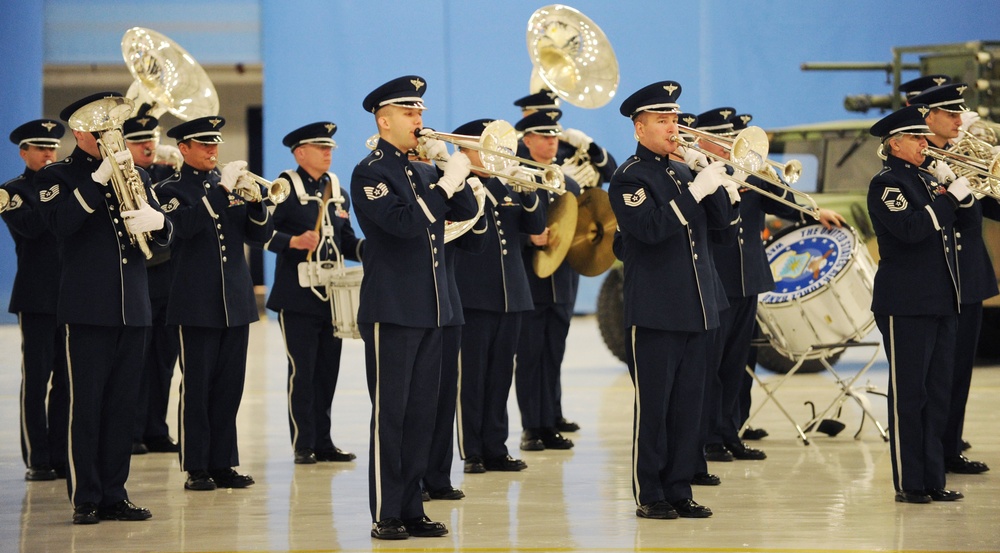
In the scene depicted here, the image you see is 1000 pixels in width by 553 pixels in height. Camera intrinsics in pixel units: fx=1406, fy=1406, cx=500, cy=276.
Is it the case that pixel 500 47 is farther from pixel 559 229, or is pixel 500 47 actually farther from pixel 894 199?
pixel 894 199

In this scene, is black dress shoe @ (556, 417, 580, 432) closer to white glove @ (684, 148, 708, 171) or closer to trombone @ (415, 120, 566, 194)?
trombone @ (415, 120, 566, 194)

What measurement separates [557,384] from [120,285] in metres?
2.96

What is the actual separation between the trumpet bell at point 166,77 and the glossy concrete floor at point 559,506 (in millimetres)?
1867

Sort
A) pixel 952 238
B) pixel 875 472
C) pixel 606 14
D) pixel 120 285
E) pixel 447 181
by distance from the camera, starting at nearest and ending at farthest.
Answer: pixel 447 181 → pixel 120 285 → pixel 952 238 → pixel 875 472 → pixel 606 14

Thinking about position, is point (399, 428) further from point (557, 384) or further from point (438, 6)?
point (438, 6)

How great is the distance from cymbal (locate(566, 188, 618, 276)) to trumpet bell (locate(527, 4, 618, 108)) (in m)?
0.58

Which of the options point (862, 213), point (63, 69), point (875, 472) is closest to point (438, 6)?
point (63, 69)

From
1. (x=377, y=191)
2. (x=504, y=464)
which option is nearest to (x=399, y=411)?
(x=377, y=191)

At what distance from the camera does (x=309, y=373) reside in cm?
716

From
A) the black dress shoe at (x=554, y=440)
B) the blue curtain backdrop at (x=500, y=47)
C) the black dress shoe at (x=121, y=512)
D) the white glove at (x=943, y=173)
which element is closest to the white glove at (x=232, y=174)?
the black dress shoe at (x=121, y=512)

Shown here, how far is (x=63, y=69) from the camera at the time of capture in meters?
17.1

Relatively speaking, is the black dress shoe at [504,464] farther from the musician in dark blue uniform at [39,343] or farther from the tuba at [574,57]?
the musician in dark blue uniform at [39,343]

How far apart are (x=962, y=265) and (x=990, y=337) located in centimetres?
567

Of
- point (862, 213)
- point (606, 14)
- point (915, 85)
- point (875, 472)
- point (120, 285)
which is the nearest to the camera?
point (120, 285)
